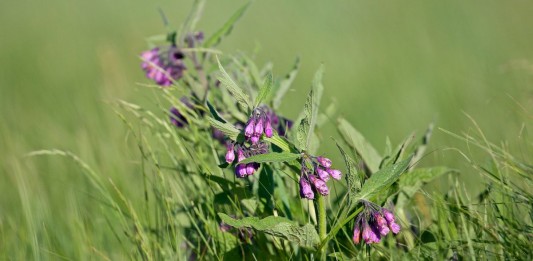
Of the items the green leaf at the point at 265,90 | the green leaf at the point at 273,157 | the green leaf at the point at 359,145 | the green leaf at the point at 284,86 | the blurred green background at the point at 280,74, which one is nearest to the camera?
the green leaf at the point at 273,157

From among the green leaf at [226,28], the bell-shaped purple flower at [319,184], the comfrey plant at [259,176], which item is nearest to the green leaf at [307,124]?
the comfrey plant at [259,176]

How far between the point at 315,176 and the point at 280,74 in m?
4.69

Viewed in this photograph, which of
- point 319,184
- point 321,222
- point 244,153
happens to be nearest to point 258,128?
point 244,153

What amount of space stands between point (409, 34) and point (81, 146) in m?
4.19

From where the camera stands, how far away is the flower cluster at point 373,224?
1965 millimetres

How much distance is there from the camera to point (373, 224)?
1999 millimetres

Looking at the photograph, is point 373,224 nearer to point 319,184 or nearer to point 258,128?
point 319,184

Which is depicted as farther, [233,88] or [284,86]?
[284,86]

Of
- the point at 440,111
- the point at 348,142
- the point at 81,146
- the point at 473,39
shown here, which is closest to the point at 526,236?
the point at 348,142

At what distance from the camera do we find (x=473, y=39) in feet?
22.4

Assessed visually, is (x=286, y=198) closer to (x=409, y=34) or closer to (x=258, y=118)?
(x=258, y=118)

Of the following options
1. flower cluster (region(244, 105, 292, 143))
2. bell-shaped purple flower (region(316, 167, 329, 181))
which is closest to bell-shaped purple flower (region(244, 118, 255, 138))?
flower cluster (region(244, 105, 292, 143))

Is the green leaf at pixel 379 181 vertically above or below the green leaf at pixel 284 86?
below

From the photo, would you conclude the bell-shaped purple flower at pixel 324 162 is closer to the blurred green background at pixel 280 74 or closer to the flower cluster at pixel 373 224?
the flower cluster at pixel 373 224
